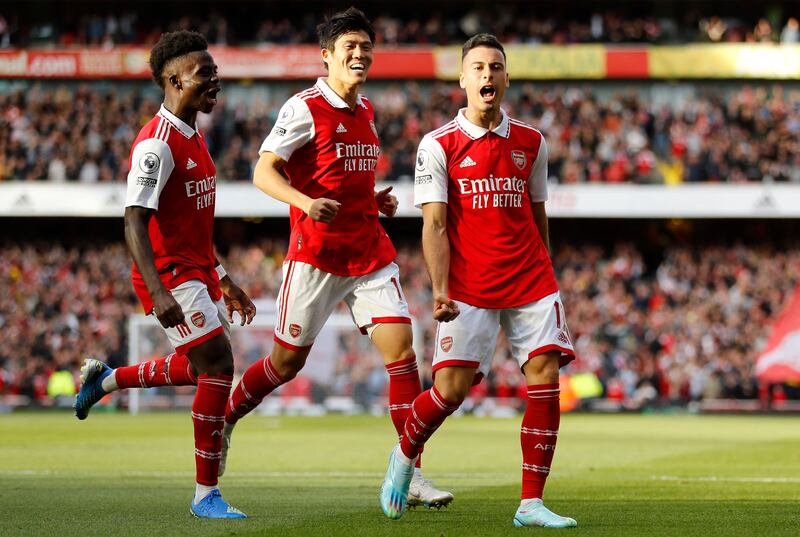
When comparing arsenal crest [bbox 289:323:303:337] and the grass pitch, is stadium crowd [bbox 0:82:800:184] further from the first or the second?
arsenal crest [bbox 289:323:303:337]

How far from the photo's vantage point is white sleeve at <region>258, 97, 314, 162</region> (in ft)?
26.8

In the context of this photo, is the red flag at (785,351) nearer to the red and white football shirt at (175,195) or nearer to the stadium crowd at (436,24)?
the stadium crowd at (436,24)

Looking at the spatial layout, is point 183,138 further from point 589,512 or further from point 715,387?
point 715,387

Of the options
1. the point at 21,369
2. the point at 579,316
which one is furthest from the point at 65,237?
the point at 579,316

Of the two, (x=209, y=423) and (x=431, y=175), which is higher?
(x=431, y=175)

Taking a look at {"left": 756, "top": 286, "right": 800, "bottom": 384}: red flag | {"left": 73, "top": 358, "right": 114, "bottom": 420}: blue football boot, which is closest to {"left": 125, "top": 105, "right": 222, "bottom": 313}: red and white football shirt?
{"left": 73, "top": 358, "right": 114, "bottom": 420}: blue football boot

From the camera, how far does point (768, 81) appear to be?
1469 inches

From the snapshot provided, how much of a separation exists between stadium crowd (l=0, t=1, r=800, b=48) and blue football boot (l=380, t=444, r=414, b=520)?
31.3m

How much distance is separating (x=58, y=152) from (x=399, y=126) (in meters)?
9.18

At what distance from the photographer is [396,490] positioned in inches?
298

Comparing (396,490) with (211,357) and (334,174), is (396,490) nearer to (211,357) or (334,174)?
(211,357)

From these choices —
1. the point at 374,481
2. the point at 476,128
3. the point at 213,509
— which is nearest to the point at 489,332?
the point at 476,128

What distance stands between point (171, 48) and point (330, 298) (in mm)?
1860

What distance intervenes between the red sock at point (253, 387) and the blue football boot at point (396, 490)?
1479 mm
